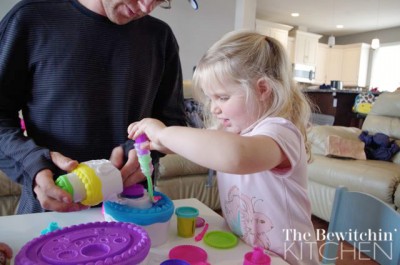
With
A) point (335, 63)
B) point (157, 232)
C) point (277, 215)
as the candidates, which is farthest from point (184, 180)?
point (335, 63)

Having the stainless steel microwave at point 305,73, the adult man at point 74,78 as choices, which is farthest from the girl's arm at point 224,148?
the stainless steel microwave at point 305,73

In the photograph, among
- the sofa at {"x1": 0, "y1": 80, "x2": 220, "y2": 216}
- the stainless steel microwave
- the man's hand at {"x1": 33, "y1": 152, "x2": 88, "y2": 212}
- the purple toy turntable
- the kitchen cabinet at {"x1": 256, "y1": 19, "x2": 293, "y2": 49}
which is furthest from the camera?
the stainless steel microwave

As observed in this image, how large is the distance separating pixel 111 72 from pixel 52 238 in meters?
0.41

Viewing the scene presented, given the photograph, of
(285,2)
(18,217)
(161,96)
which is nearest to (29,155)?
(18,217)

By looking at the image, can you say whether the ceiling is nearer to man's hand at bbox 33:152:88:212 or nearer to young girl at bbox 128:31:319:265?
young girl at bbox 128:31:319:265

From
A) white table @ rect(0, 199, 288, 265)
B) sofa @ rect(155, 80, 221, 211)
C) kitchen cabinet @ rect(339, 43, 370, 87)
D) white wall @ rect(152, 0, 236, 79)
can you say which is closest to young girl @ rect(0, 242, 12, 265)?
white table @ rect(0, 199, 288, 265)

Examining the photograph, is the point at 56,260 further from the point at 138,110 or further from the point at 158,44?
the point at 158,44

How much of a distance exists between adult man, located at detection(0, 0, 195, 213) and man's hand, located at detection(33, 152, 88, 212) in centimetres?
4

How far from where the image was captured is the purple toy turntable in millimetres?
425

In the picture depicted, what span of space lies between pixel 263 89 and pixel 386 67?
801 cm

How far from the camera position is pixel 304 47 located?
7.30 metres

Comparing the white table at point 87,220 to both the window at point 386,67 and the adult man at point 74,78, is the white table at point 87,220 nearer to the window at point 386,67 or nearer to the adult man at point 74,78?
the adult man at point 74,78

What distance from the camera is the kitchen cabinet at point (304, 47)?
7.14 metres

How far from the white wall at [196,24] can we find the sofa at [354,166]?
6.35 feet
